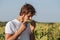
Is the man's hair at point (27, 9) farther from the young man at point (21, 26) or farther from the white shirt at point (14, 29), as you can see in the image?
the white shirt at point (14, 29)

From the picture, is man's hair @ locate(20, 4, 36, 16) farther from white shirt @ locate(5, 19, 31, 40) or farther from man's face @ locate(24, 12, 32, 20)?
white shirt @ locate(5, 19, 31, 40)

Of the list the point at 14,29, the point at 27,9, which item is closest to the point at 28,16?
the point at 27,9

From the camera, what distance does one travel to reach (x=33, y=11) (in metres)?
3.47

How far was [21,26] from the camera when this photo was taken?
3.41 meters

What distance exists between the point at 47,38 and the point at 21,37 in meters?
4.53

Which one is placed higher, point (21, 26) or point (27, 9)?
point (27, 9)

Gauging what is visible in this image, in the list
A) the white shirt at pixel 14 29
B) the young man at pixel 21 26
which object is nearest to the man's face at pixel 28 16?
the young man at pixel 21 26

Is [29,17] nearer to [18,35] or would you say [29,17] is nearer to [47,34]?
[18,35]

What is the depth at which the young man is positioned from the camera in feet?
11.1

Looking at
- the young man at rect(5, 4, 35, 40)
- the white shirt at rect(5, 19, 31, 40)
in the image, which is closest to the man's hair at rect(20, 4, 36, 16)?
the young man at rect(5, 4, 35, 40)

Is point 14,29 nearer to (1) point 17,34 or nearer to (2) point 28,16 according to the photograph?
(1) point 17,34

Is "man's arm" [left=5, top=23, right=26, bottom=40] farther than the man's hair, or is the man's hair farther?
the man's hair

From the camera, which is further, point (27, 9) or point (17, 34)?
point (27, 9)

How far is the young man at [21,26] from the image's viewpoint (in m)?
3.38
